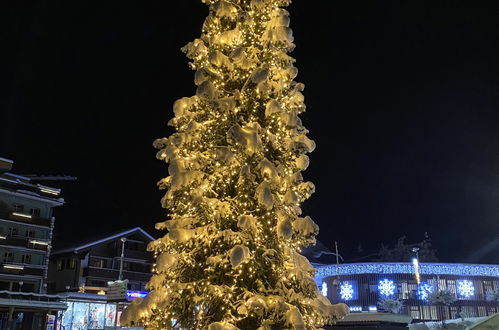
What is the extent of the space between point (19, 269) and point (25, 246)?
7.60 feet

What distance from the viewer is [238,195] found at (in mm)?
9383

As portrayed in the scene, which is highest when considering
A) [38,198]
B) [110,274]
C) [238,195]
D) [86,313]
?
[38,198]

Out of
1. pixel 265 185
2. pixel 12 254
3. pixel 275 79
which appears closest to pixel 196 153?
pixel 265 185

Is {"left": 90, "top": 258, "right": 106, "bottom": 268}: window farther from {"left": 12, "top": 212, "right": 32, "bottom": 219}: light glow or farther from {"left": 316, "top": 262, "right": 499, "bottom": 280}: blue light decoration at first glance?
{"left": 316, "top": 262, "right": 499, "bottom": 280}: blue light decoration

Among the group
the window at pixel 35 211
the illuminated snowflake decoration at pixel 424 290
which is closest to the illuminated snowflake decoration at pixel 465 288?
the illuminated snowflake decoration at pixel 424 290

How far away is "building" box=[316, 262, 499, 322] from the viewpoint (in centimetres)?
4719

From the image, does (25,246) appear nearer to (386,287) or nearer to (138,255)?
(138,255)

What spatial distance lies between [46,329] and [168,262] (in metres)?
42.7

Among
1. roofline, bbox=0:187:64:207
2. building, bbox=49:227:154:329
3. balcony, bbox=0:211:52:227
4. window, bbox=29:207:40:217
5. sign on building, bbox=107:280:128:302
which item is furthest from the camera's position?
window, bbox=29:207:40:217

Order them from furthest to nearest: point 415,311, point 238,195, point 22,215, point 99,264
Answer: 1. point 99,264
2. point 22,215
3. point 415,311
4. point 238,195

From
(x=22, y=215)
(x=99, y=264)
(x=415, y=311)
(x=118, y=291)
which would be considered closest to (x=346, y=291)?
(x=415, y=311)

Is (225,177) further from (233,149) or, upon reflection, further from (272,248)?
(272,248)

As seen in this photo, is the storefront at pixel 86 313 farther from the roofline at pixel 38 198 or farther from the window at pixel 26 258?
the roofline at pixel 38 198

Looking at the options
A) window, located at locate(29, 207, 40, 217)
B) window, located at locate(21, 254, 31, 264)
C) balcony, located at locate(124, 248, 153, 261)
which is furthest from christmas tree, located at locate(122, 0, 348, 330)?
window, located at locate(29, 207, 40, 217)
